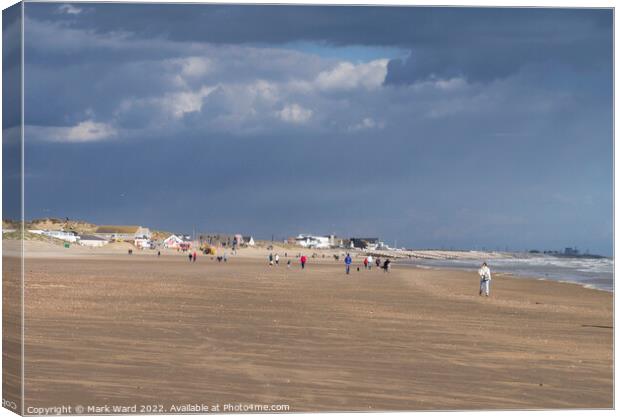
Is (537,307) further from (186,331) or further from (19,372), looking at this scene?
(19,372)

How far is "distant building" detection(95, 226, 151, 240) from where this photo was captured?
147125 millimetres

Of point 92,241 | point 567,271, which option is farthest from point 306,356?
point 92,241

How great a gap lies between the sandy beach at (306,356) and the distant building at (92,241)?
318ft

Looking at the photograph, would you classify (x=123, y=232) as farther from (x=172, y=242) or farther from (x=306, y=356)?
(x=306, y=356)

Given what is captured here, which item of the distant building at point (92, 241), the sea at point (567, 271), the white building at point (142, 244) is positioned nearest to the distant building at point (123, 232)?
the white building at point (142, 244)

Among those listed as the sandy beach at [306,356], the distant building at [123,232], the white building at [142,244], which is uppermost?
the distant building at [123,232]

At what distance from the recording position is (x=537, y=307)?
95.2 ft

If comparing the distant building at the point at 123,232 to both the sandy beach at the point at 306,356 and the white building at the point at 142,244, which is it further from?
the sandy beach at the point at 306,356

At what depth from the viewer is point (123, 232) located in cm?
15338

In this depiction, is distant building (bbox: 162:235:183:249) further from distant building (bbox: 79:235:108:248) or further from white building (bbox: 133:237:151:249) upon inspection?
distant building (bbox: 79:235:108:248)

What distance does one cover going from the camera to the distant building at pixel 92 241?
119 metres

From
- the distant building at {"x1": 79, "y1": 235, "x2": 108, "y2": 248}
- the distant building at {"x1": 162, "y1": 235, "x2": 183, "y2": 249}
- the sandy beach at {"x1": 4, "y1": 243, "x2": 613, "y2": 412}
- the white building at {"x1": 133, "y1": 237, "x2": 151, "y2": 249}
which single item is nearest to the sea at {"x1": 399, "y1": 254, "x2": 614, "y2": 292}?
the sandy beach at {"x1": 4, "y1": 243, "x2": 613, "y2": 412}

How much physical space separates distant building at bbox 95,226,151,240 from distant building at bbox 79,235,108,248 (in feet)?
37.8

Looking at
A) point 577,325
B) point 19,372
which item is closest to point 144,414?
point 19,372
